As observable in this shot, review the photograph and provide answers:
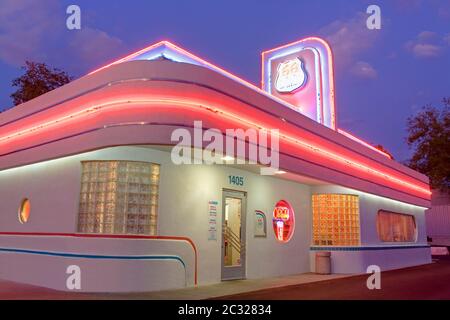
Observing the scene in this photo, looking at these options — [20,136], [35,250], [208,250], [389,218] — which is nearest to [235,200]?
[208,250]

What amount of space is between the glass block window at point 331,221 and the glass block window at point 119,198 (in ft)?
27.0

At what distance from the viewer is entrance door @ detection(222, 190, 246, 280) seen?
12898mm

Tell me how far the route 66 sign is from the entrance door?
677 centimetres

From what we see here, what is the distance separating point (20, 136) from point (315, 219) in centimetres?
1100

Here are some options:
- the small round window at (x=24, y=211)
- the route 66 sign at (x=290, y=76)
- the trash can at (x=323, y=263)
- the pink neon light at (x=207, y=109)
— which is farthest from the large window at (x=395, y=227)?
the small round window at (x=24, y=211)

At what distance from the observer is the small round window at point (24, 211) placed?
13188 millimetres

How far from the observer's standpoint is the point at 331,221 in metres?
17.2

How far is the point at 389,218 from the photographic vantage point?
2158cm

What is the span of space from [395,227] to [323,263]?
781 cm

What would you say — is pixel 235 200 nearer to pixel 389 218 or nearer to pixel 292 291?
pixel 292 291

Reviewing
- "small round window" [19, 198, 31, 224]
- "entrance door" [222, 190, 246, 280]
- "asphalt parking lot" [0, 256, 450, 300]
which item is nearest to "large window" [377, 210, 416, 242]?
"asphalt parking lot" [0, 256, 450, 300]

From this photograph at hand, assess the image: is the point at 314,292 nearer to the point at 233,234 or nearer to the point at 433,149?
the point at 233,234

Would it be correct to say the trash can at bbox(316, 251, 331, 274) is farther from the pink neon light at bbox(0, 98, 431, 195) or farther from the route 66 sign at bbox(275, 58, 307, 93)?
the route 66 sign at bbox(275, 58, 307, 93)

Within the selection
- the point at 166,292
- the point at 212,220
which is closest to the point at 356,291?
the point at 212,220
